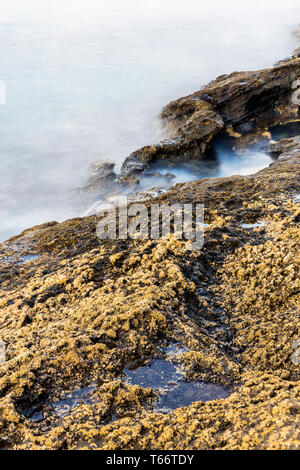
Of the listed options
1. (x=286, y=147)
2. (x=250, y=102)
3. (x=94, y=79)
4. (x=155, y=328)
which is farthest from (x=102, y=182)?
(x=94, y=79)

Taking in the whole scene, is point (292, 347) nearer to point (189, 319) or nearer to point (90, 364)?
point (189, 319)

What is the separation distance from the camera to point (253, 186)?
4707 millimetres

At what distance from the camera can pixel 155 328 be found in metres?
2.52

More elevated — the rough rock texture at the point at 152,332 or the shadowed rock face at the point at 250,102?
the shadowed rock face at the point at 250,102

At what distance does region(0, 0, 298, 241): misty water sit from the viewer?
11.8 meters

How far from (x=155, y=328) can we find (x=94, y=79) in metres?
23.4

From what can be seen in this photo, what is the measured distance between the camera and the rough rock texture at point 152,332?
185cm

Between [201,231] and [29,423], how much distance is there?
223cm

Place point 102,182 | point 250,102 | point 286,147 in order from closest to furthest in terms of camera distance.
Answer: point 286,147 < point 102,182 < point 250,102

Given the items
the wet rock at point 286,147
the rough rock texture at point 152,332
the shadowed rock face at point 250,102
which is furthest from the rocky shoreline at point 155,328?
the shadowed rock face at point 250,102

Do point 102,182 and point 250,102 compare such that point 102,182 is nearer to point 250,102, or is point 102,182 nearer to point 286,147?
point 286,147

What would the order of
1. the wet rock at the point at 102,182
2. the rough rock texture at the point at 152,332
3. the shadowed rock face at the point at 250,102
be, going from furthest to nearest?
1. the shadowed rock face at the point at 250,102
2. the wet rock at the point at 102,182
3. the rough rock texture at the point at 152,332

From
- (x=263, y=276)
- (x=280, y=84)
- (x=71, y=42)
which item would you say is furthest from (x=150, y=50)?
(x=263, y=276)

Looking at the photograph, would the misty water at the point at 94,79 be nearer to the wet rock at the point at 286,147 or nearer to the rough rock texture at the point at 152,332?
the wet rock at the point at 286,147
